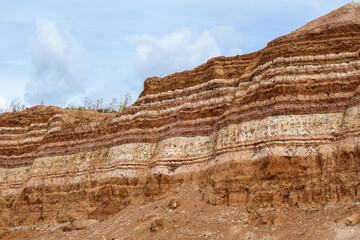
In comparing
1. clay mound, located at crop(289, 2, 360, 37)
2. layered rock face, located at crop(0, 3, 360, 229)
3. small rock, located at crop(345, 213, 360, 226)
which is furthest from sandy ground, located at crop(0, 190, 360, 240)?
clay mound, located at crop(289, 2, 360, 37)

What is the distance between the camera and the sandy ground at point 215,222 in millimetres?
17422

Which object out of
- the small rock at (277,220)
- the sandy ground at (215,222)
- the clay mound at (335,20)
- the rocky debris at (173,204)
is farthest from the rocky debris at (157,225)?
the clay mound at (335,20)

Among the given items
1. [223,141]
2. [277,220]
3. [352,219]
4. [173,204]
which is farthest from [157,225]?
[352,219]

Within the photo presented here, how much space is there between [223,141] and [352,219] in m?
8.53

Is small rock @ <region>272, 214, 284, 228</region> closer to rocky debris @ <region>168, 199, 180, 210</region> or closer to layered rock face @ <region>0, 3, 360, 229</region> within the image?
layered rock face @ <region>0, 3, 360, 229</region>

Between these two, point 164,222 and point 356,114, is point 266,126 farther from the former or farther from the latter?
point 164,222

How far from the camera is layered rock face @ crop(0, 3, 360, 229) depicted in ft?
66.8

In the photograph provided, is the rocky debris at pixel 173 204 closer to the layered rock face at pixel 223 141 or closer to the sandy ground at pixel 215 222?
the sandy ground at pixel 215 222

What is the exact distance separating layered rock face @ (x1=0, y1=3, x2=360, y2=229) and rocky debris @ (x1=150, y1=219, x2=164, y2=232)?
107 inches

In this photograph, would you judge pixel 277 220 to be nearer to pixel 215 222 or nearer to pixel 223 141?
pixel 215 222

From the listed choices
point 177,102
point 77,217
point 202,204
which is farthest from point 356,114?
point 77,217

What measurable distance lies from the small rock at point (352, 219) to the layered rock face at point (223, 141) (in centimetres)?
139

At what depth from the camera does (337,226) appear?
17.1 metres

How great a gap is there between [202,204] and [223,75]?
9095 millimetres
